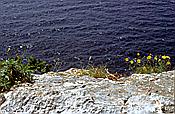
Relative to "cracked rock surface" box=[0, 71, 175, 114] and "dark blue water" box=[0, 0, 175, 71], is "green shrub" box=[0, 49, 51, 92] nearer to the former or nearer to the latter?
"cracked rock surface" box=[0, 71, 175, 114]

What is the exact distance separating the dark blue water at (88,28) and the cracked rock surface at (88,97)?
8127 millimetres

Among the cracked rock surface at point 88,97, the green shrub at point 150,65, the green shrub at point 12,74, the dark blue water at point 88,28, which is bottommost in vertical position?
the dark blue water at point 88,28

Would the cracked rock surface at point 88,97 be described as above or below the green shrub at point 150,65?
above

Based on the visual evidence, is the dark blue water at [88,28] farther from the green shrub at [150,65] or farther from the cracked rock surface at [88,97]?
the cracked rock surface at [88,97]

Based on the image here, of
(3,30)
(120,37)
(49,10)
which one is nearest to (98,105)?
(120,37)

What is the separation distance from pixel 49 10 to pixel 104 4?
3019mm

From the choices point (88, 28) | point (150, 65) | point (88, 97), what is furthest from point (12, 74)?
point (88, 28)

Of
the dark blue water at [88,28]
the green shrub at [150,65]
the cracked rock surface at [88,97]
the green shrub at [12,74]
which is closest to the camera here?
the cracked rock surface at [88,97]

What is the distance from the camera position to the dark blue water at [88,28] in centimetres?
1489

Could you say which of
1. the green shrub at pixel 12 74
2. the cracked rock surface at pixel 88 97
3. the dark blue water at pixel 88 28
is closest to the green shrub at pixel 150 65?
the cracked rock surface at pixel 88 97

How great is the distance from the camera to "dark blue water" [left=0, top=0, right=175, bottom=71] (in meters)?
14.9

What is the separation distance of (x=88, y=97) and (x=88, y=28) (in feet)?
43.3

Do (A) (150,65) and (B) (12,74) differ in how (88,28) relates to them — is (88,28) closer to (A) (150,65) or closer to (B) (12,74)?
(A) (150,65)

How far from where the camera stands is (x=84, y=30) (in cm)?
1728
